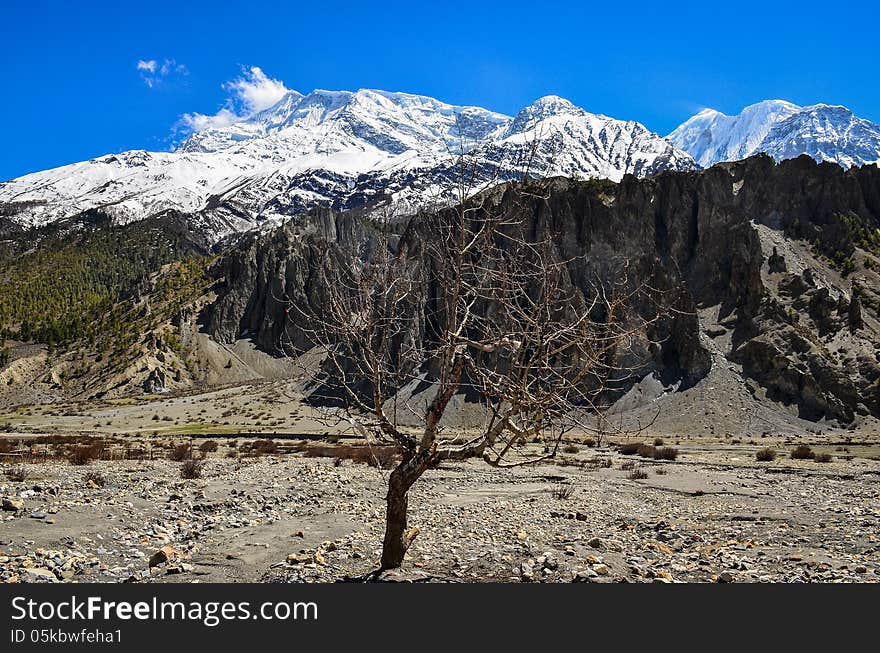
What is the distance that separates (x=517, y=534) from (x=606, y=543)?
1995 mm

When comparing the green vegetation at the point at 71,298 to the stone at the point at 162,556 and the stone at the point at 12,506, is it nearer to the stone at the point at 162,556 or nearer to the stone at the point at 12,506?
the stone at the point at 12,506

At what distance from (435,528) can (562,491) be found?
9189mm

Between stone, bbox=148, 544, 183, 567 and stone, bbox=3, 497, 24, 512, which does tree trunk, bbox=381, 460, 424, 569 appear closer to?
stone, bbox=148, 544, 183, 567

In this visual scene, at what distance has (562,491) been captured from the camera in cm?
2258

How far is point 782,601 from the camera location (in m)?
7.00

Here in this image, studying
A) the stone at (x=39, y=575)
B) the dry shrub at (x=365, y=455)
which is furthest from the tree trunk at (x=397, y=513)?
the dry shrub at (x=365, y=455)

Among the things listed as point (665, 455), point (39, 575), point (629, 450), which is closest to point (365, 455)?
point (665, 455)

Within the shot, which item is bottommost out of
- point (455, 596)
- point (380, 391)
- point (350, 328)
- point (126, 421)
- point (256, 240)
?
point (126, 421)

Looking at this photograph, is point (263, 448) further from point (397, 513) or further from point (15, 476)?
point (397, 513)

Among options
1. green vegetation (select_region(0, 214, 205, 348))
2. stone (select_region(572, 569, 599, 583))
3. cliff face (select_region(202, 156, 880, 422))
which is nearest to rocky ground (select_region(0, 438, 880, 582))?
stone (select_region(572, 569, 599, 583))

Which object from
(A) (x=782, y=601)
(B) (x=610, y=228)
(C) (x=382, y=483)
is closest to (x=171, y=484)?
(C) (x=382, y=483)

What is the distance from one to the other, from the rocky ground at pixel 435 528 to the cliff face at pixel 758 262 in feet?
151

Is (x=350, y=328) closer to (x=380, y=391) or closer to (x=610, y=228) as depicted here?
(x=380, y=391)

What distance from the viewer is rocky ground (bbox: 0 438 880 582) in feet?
32.3
